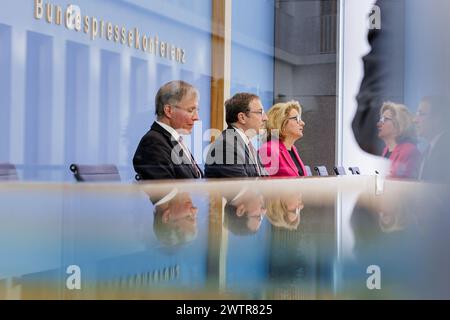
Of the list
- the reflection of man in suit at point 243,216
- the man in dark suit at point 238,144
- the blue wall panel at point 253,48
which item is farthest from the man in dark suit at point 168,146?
the blue wall panel at point 253,48

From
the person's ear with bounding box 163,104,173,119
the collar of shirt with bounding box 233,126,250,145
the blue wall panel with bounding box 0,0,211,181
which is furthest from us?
the blue wall panel with bounding box 0,0,211,181

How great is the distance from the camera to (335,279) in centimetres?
43

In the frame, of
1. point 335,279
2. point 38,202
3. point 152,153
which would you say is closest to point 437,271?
point 335,279

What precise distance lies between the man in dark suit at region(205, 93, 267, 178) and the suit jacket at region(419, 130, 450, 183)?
3.67 feet

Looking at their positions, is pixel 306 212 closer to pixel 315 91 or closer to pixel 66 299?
pixel 66 299

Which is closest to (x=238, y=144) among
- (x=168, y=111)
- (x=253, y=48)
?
(x=168, y=111)

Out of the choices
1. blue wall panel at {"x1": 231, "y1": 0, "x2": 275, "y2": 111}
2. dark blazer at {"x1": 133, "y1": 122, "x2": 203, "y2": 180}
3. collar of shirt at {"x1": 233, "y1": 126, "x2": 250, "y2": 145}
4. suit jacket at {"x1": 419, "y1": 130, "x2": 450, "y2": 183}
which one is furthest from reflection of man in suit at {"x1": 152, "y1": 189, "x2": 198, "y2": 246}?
blue wall panel at {"x1": 231, "y1": 0, "x2": 275, "y2": 111}

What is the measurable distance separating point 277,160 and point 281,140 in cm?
11

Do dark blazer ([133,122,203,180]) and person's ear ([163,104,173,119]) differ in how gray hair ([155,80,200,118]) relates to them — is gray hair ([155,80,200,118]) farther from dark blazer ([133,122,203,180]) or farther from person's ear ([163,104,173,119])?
dark blazer ([133,122,203,180])

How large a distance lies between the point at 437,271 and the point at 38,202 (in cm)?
64

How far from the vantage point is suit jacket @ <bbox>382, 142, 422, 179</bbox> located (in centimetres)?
229

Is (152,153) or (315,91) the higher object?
(315,91)

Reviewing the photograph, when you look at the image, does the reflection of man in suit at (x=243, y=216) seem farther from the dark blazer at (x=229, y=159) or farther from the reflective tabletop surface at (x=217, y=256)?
the dark blazer at (x=229, y=159)

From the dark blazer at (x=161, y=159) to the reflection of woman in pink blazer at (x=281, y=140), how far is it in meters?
0.89
